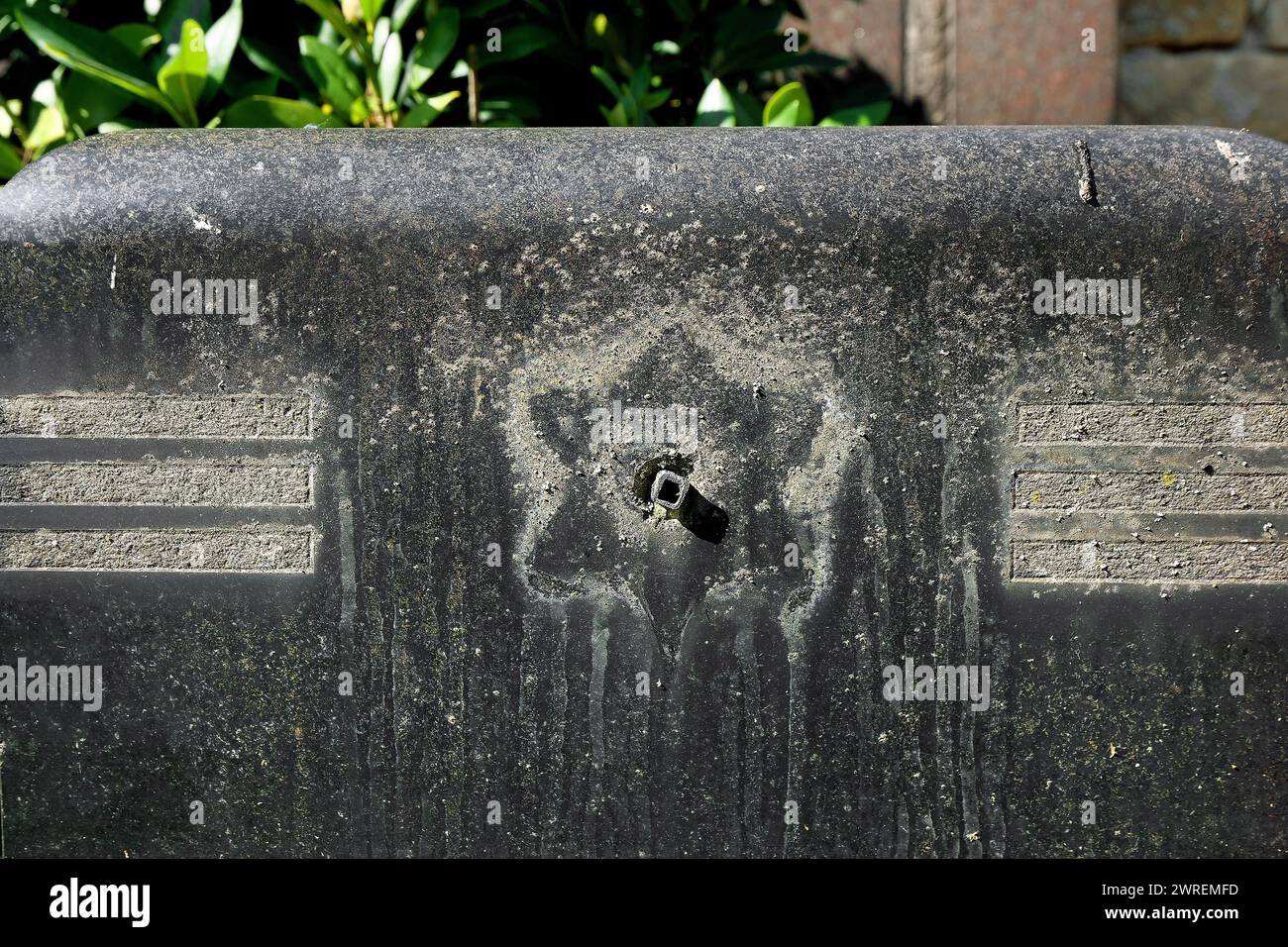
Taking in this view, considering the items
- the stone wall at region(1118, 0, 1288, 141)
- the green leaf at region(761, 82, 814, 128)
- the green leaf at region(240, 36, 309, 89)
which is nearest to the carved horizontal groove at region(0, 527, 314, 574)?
the green leaf at region(240, 36, 309, 89)

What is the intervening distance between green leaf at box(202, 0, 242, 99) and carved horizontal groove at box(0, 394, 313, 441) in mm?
751

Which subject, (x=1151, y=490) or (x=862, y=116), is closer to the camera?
(x=1151, y=490)

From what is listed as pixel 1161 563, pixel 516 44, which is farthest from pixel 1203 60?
pixel 1161 563

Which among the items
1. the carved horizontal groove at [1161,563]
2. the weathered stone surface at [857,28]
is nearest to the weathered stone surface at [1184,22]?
the weathered stone surface at [857,28]

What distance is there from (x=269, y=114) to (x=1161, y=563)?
67.2 inches

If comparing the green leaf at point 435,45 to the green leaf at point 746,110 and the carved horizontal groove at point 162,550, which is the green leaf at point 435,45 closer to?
the green leaf at point 746,110

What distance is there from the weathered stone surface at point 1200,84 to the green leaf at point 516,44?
1932mm

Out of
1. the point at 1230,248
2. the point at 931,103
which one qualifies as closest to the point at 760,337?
the point at 1230,248

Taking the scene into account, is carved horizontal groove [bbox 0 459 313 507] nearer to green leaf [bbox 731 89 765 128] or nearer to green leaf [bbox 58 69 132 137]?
green leaf [bbox 58 69 132 137]

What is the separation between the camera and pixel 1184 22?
3.21 m

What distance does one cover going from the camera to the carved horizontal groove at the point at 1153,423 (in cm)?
156

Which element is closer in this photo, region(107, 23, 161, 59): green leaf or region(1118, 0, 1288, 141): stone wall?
region(107, 23, 161, 59): green leaf

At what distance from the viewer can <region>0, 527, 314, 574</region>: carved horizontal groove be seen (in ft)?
5.23

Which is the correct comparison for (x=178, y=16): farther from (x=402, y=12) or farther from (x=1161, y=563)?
(x=1161, y=563)
